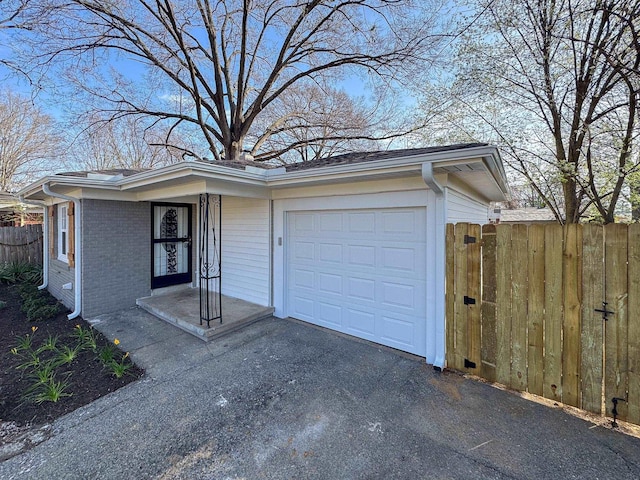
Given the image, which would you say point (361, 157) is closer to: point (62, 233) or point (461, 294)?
point (461, 294)

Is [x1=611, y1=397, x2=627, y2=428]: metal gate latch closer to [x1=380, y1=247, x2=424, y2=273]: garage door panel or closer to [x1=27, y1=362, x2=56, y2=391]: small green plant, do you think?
[x1=380, y1=247, x2=424, y2=273]: garage door panel

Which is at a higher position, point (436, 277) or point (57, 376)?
point (436, 277)

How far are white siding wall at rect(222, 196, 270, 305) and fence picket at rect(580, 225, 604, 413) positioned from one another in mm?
4461

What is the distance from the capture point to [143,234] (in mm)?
6176

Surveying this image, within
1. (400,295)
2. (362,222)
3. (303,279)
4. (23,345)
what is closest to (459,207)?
(362,222)

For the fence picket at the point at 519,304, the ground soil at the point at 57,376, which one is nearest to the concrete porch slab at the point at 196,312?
the ground soil at the point at 57,376

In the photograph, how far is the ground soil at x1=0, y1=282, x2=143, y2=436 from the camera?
2787 mm

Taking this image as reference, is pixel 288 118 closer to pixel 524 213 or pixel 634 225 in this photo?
pixel 634 225

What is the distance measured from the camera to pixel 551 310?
286 centimetres

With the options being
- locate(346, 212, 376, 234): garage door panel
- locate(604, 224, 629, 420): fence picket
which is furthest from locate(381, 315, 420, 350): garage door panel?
locate(604, 224, 629, 420): fence picket

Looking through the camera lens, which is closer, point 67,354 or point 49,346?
point 67,354

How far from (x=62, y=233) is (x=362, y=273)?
6770 mm

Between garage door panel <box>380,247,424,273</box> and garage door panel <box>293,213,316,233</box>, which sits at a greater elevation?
garage door panel <box>293,213,316,233</box>

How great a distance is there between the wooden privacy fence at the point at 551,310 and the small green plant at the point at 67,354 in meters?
4.80
